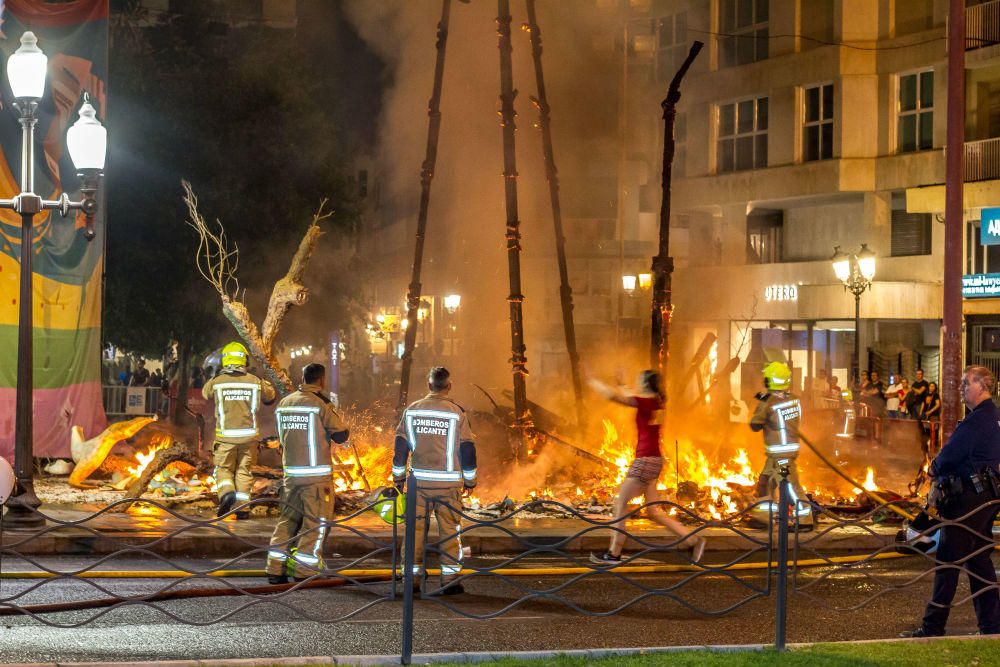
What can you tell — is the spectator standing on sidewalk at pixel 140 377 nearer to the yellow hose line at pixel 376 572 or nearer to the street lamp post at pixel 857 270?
the street lamp post at pixel 857 270

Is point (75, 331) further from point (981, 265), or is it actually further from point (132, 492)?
point (981, 265)

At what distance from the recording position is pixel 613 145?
91.9ft

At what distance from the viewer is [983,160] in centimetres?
2491

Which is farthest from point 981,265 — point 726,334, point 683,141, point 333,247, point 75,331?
point 75,331

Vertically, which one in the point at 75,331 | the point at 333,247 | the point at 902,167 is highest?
the point at 902,167

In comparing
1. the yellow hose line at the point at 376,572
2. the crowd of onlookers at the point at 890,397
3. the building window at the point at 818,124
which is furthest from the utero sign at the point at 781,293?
the yellow hose line at the point at 376,572

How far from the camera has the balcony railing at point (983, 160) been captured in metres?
24.7

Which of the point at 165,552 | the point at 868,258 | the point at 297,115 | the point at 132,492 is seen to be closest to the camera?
the point at 165,552

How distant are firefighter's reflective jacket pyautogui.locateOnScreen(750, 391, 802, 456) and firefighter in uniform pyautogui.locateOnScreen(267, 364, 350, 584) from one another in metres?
3.99

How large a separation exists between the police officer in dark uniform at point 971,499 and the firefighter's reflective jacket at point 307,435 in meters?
4.12

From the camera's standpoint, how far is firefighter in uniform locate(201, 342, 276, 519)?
36.3ft

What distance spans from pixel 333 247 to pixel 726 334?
11.2m

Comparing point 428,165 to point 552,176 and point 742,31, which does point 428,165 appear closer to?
point 552,176

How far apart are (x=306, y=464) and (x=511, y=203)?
500 cm
